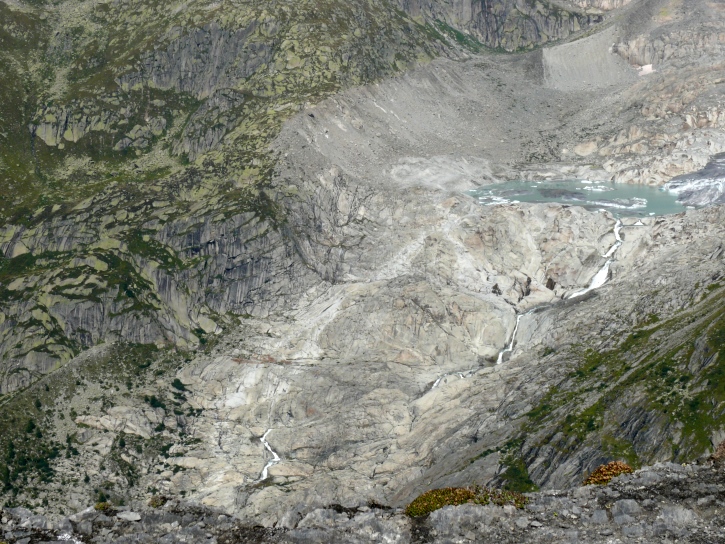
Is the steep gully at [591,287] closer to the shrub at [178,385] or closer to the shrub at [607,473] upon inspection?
the shrub at [178,385]

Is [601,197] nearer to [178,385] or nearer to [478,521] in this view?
[178,385]

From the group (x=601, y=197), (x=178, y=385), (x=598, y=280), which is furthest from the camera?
(x=601, y=197)

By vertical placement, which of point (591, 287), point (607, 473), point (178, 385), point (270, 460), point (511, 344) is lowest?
point (270, 460)

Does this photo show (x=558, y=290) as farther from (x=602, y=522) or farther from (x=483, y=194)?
(x=602, y=522)

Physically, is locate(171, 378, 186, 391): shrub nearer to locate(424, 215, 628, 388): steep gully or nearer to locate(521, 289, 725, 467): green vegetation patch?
locate(424, 215, 628, 388): steep gully

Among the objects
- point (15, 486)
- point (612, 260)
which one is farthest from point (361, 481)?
point (612, 260)

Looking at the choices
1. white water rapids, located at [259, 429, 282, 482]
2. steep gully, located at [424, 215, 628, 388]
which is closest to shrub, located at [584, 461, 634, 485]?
white water rapids, located at [259, 429, 282, 482]

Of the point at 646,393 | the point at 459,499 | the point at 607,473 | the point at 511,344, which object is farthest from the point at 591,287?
the point at 459,499
